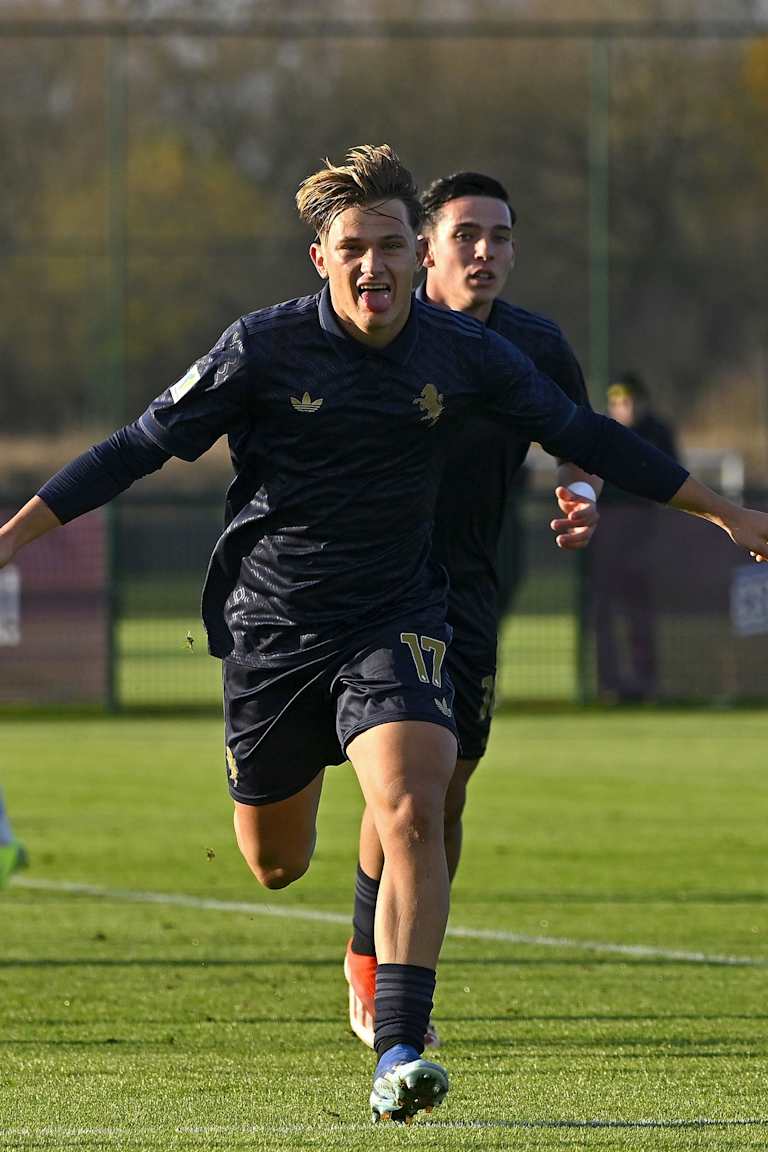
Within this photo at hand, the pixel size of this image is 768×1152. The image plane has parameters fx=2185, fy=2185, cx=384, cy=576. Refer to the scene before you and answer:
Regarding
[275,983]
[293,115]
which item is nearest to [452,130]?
[293,115]

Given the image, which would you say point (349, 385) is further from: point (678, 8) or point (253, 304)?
point (678, 8)

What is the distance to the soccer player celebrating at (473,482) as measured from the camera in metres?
6.46

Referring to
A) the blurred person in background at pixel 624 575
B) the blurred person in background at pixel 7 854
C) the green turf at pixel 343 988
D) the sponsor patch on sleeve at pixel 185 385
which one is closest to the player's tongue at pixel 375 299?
the sponsor patch on sleeve at pixel 185 385

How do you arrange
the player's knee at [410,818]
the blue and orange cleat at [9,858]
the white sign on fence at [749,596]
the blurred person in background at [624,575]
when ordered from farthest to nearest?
the white sign on fence at [749,596] → the blurred person in background at [624,575] → the blue and orange cleat at [9,858] → the player's knee at [410,818]

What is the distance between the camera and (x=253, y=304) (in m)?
33.7

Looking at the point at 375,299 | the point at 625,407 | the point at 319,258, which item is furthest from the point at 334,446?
the point at 625,407

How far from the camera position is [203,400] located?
5.33 m

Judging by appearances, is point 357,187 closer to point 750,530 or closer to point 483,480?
point 750,530

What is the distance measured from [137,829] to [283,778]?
5.79m

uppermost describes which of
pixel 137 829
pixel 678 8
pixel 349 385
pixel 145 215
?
pixel 678 8

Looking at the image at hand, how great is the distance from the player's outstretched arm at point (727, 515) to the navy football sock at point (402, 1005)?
135 centimetres

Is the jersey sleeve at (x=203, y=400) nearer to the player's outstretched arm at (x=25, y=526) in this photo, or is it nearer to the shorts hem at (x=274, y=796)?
→ the player's outstretched arm at (x=25, y=526)

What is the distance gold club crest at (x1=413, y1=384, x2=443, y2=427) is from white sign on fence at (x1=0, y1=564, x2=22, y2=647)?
12685 mm

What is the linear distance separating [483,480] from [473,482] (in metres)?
0.03
